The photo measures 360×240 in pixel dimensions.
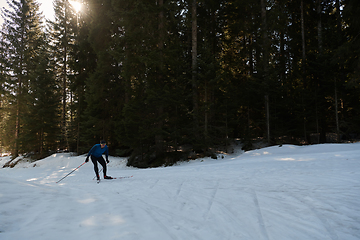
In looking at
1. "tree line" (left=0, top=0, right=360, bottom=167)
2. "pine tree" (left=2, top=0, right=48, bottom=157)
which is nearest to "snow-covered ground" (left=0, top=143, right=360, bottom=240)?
"tree line" (left=0, top=0, right=360, bottom=167)

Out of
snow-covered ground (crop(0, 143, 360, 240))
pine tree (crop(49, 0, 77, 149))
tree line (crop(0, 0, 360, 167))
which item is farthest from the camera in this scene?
pine tree (crop(49, 0, 77, 149))

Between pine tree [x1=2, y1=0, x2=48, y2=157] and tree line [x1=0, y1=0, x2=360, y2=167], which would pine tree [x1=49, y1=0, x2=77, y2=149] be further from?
pine tree [x1=2, y1=0, x2=48, y2=157]

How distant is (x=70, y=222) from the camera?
9.34 ft

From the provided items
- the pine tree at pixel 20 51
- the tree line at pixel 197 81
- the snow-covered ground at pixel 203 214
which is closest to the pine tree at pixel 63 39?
the tree line at pixel 197 81

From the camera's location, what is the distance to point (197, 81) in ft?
46.8

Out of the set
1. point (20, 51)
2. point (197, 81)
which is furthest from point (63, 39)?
point (197, 81)

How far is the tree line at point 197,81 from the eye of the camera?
1453 centimetres

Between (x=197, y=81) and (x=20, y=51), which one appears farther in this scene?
(x=20, y=51)

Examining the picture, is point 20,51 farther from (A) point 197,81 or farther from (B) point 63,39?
(A) point 197,81

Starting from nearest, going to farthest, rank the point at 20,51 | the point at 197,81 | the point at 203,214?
the point at 203,214
the point at 197,81
the point at 20,51

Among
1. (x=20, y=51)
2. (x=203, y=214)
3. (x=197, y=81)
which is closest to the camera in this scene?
(x=203, y=214)

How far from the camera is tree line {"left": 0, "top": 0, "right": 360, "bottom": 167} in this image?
1453 cm

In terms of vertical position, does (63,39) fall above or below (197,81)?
above

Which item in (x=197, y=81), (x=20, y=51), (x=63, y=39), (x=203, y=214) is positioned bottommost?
(x=203, y=214)
